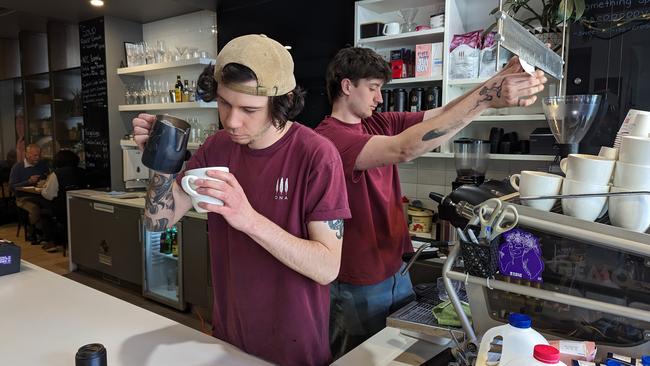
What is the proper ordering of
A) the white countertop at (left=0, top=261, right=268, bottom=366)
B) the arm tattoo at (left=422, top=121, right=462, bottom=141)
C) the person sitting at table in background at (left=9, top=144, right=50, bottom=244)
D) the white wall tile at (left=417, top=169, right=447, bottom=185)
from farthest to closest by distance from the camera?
the person sitting at table in background at (left=9, top=144, right=50, bottom=244) < the white wall tile at (left=417, top=169, right=447, bottom=185) < the arm tattoo at (left=422, top=121, right=462, bottom=141) < the white countertop at (left=0, top=261, right=268, bottom=366)

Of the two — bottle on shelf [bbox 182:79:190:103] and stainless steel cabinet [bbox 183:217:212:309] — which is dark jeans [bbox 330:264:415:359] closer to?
stainless steel cabinet [bbox 183:217:212:309]

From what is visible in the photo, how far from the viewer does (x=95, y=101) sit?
5.20m

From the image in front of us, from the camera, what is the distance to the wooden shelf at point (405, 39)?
9.69 ft

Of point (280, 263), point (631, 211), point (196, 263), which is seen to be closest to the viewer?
point (631, 211)

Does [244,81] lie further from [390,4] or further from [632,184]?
[390,4]

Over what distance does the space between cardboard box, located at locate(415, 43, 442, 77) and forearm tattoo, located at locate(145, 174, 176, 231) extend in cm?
208

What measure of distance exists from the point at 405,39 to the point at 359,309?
2.03 metres

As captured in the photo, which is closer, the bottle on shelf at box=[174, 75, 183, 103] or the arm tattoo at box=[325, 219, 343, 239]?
the arm tattoo at box=[325, 219, 343, 239]

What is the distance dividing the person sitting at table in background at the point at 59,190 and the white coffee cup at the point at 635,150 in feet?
19.0

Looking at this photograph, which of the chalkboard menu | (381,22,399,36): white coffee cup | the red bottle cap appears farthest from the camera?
the chalkboard menu

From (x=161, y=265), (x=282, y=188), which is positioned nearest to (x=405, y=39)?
(x=282, y=188)

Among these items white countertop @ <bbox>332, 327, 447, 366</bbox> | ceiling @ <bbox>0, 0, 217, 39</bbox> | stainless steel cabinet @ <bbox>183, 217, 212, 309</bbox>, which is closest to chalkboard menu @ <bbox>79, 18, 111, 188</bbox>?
ceiling @ <bbox>0, 0, 217, 39</bbox>

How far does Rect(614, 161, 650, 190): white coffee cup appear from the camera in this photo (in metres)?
0.81

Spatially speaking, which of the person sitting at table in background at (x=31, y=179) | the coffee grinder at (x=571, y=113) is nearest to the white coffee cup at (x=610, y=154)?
the coffee grinder at (x=571, y=113)
